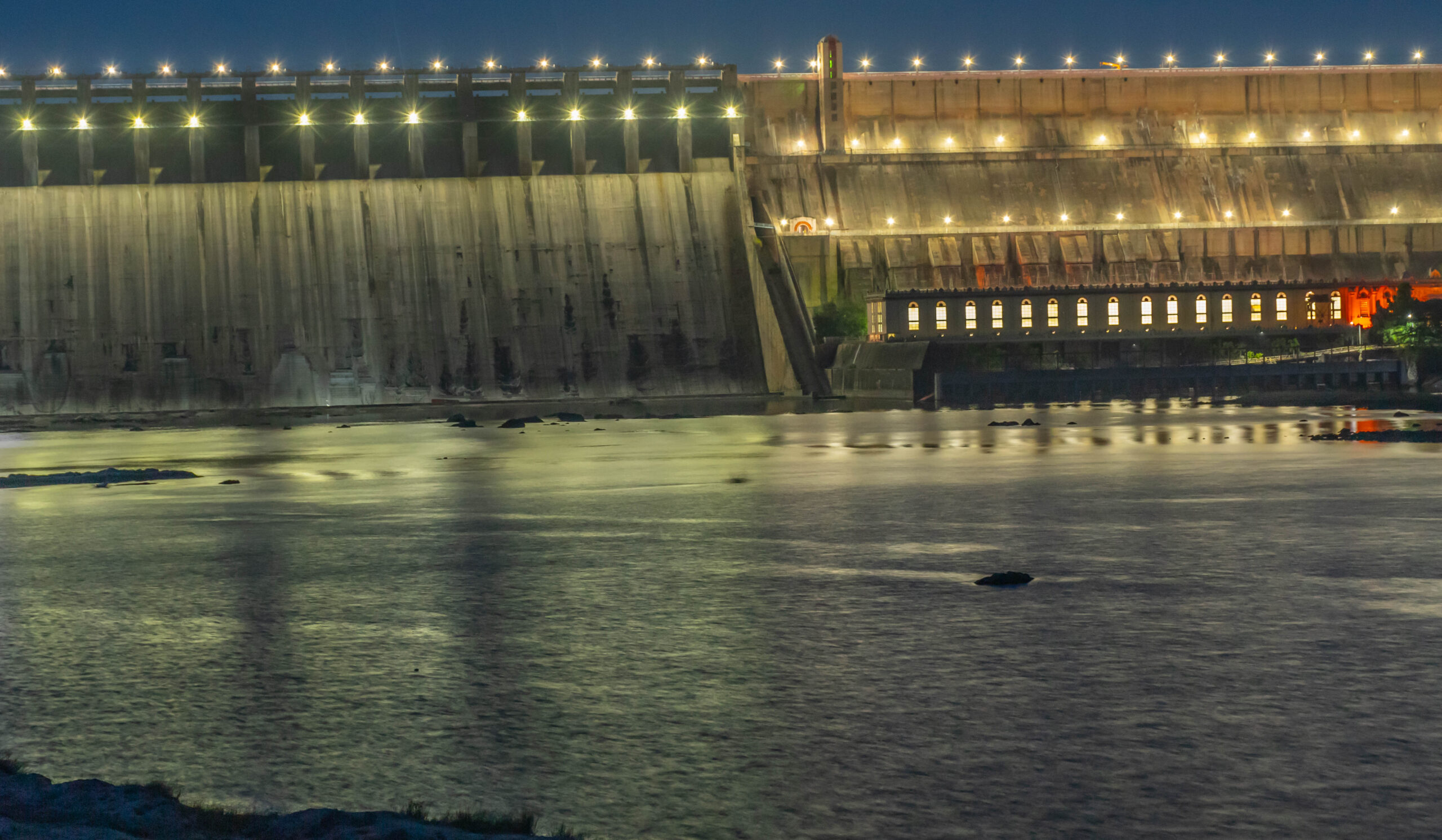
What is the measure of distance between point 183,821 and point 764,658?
14.5 ft

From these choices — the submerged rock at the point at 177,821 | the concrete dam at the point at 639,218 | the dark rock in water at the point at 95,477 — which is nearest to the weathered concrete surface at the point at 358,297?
the concrete dam at the point at 639,218

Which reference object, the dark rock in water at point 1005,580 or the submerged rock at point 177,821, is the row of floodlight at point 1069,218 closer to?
the dark rock in water at point 1005,580

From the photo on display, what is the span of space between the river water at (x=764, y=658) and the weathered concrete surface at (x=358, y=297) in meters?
50.1

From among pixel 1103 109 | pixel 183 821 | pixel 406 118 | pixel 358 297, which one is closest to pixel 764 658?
pixel 183 821

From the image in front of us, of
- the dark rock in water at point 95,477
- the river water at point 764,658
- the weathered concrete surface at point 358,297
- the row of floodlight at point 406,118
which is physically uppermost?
the row of floodlight at point 406,118

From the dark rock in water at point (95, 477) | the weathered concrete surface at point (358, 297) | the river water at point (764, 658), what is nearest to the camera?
the river water at point (764, 658)

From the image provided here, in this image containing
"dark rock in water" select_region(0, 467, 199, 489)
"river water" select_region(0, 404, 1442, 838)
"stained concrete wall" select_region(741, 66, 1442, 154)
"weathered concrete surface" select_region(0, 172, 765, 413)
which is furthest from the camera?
"stained concrete wall" select_region(741, 66, 1442, 154)

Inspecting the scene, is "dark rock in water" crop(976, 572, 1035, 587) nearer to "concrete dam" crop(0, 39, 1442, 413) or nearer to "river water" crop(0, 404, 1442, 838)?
"river water" crop(0, 404, 1442, 838)

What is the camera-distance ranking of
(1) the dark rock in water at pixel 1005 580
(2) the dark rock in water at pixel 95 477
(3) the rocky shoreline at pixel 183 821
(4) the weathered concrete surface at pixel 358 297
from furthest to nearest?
(4) the weathered concrete surface at pixel 358 297, (2) the dark rock in water at pixel 95 477, (1) the dark rock in water at pixel 1005 580, (3) the rocky shoreline at pixel 183 821

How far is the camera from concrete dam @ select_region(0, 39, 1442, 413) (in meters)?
72.4

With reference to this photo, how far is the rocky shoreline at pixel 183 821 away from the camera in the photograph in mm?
6031

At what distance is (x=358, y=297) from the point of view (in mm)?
73750

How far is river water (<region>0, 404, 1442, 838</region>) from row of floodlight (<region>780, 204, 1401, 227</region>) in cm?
6252

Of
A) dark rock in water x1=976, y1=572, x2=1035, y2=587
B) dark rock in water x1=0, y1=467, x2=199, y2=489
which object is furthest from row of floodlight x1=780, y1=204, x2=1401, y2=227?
dark rock in water x1=976, y1=572, x2=1035, y2=587
